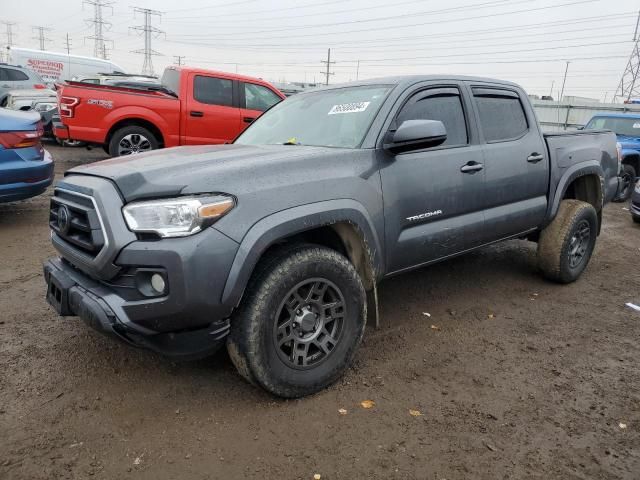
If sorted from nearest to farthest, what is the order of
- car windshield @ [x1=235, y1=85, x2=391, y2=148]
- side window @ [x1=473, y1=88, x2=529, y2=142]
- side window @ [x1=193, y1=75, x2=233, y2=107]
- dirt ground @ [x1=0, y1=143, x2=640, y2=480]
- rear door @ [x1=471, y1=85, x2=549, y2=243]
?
dirt ground @ [x1=0, y1=143, x2=640, y2=480] → car windshield @ [x1=235, y1=85, x2=391, y2=148] → rear door @ [x1=471, y1=85, x2=549, y2=243] → side window @ [x1=473, y1=88, x2=529, y2=142] → side window @ [x1=193, y1=75, x2=233, y2=107]

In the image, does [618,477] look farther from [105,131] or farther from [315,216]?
[105,131]

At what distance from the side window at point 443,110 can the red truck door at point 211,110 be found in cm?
574

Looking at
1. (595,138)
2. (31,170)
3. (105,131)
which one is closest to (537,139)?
(595,138)

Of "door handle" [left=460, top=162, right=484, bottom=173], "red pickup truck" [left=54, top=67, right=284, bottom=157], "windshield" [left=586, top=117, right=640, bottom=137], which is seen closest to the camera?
"door handle" [left=460, top=162, right=484, bottom=173]

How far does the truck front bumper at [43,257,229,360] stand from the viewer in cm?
229

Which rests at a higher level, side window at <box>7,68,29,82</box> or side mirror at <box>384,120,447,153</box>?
side window at <box>7,68,29,82</box>

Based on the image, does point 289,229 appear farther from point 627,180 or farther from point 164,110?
point 627,180

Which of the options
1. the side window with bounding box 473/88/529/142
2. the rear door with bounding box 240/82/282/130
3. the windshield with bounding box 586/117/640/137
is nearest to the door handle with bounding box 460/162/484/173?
the side window with bounding box 473/88/529/142

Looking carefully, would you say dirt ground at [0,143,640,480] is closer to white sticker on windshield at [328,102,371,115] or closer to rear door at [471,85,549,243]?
rear door at [471,85,549,243]

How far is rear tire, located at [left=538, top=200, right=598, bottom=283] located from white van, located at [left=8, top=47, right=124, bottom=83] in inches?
848

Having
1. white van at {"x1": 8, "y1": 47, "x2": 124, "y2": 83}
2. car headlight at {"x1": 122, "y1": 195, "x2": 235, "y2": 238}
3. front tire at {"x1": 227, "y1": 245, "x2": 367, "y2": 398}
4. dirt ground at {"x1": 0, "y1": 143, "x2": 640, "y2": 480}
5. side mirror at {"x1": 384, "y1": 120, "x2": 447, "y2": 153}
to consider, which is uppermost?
white van at {"x1": 8, "y1": 47, "x2": 124, "y2": 83}

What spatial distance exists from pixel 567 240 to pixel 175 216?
3747 mm

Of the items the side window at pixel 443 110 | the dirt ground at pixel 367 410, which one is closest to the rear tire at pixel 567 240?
the dirt ground at pixel 367 410

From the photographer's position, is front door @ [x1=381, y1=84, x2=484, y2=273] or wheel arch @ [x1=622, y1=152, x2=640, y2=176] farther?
wheel arch @ [x1=622, y1=152, x2=640, y2=176]
